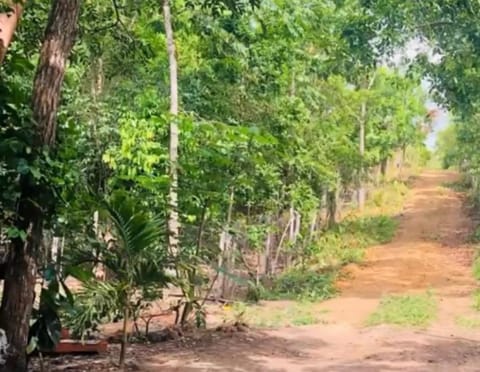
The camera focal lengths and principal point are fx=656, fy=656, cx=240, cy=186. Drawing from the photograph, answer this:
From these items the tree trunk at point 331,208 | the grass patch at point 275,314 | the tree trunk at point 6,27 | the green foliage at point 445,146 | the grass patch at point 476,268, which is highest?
the green foliage at point 445,146

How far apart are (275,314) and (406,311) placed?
2.17 meters

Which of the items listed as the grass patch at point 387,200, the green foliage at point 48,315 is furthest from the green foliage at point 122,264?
the grass patch at point 387,200

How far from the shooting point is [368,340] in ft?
26.7

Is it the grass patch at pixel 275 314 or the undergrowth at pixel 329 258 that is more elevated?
the undergrowth at pixel 329 258

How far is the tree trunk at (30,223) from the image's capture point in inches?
185

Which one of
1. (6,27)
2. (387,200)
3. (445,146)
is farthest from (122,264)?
(445,146)

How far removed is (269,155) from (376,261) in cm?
815

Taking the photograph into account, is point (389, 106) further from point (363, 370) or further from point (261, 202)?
point (363, 370)

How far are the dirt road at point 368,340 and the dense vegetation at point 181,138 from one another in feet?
2.31

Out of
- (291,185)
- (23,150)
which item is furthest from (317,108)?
(23,150)

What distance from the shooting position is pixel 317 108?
17719 mm

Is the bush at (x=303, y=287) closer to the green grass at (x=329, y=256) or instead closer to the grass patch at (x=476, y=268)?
the green grass at (x=329, y=256)

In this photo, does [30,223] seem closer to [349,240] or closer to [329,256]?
[329,256]

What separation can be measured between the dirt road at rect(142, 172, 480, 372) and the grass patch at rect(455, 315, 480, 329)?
13 cm
